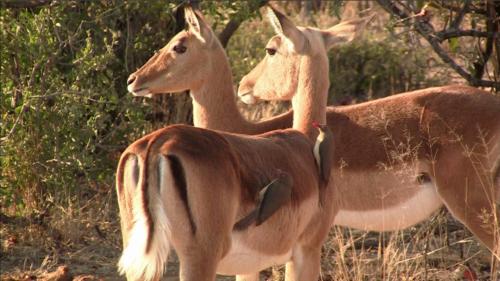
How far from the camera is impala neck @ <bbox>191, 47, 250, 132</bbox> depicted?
21.5 feet

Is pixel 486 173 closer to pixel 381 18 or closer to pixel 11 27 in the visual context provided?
pixel 11 27

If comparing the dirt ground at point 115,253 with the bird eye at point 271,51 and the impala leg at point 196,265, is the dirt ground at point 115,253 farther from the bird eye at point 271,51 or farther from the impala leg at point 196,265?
the impala leg at point 196,265

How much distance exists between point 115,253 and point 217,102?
1.14 m

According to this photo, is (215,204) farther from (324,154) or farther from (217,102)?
(217,102)

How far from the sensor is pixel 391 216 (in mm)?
6352

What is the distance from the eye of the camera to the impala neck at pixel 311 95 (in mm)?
5742

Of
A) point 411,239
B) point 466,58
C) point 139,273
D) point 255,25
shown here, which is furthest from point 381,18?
point 139,273

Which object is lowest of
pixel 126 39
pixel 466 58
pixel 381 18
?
pixel 381 18

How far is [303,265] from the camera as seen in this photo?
195 inches

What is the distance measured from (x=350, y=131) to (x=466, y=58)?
78.0 inches

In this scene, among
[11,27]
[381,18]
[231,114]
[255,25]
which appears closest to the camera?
[231,114]

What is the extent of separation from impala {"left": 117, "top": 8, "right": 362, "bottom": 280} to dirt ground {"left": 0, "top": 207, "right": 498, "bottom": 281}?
1.18 metres

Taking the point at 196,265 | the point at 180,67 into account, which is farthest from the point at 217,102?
the point at 196,265

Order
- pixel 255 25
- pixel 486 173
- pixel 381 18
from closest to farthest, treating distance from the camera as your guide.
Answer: pixel 486 173 → pixel 255 25 → pixel 381 18
